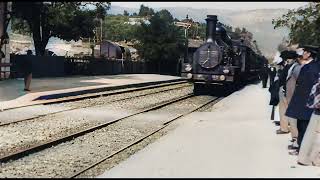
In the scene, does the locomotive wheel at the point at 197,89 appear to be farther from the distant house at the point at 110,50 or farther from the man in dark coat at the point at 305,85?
the distant house at the point at 110,50

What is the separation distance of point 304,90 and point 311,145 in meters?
0.89

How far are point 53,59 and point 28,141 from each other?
94.3 ft

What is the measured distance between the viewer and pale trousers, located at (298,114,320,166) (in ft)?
27.3

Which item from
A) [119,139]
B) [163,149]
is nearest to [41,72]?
[119,139]

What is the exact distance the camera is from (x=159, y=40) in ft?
202

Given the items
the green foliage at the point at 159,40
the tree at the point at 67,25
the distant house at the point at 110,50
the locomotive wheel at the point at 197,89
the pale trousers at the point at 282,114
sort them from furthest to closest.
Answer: the distant house at the point at 110,50, the green foliage at the point at 159,40, the tree at the point at 67,25, the locomotive wheel at the point at 197,89, the pale trousers at the point at 282,114

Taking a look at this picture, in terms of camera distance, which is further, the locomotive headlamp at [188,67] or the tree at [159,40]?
the tree at [159,40]

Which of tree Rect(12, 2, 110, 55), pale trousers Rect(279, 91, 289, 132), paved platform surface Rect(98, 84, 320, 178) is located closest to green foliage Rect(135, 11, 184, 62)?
tree Rect(12, 2, 110, 55)

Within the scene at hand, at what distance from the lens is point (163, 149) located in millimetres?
9977

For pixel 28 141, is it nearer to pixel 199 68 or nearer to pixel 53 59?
pixel 199 68

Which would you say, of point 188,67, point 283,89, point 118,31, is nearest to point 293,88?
point 283,89

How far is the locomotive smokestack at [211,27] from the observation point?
2742cm

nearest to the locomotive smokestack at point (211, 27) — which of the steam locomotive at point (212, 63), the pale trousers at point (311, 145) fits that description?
the steam locomotive at point (212, 63)

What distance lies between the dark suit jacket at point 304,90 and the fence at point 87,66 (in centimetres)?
1791
